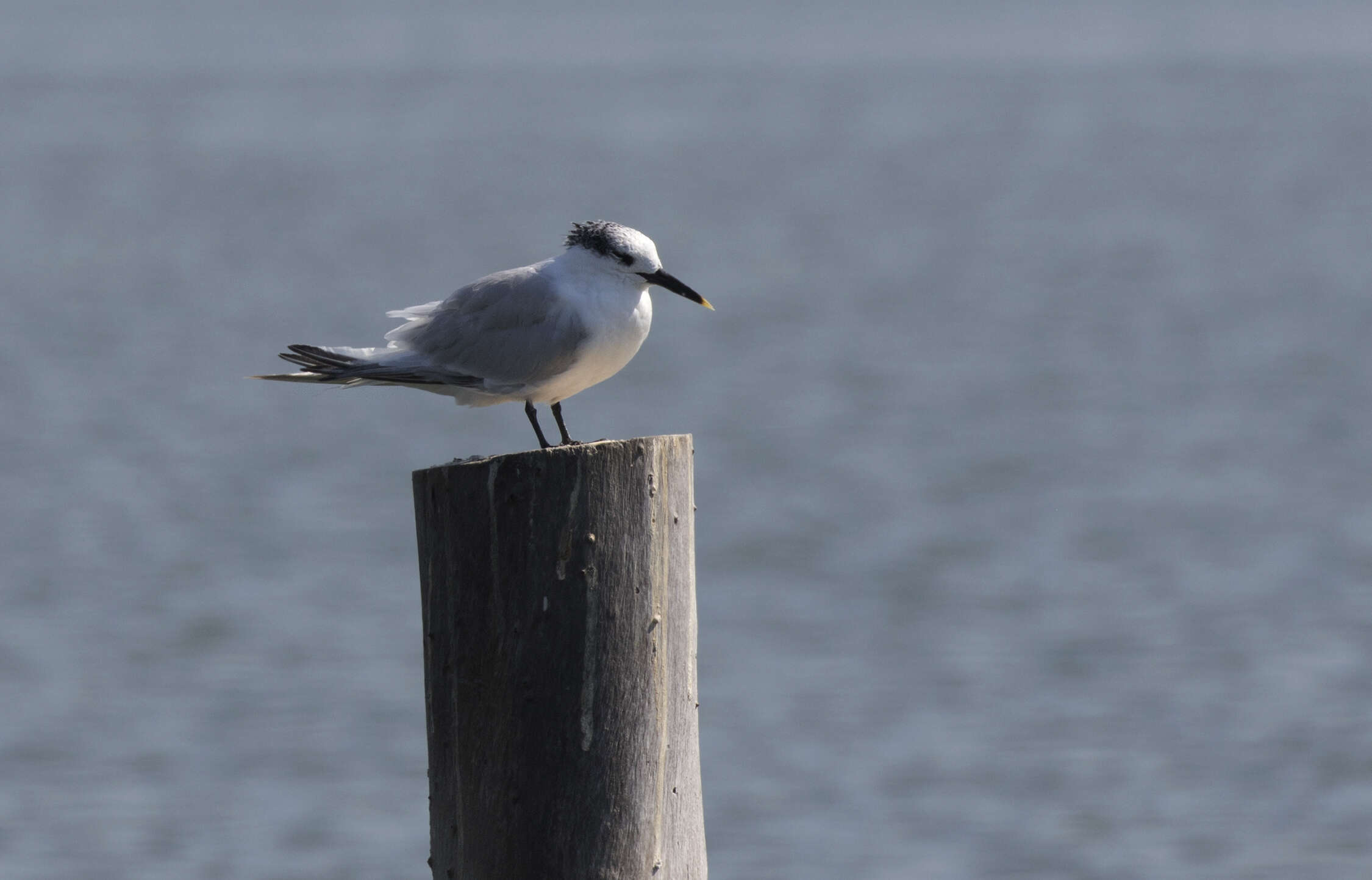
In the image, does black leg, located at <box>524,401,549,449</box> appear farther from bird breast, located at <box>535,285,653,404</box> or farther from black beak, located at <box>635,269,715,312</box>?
black beak, located at <box>635,269,715,312</box>

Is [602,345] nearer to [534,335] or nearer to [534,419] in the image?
[534,335]

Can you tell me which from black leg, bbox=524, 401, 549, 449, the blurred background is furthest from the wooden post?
the blurred background

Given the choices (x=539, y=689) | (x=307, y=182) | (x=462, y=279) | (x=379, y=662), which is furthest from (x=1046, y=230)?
(x=539, y=689)

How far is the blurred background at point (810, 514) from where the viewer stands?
34.4 ft

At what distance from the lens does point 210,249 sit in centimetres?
3378

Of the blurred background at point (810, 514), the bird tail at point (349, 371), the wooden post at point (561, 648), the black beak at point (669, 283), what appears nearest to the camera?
the wooden post at point (561, 648)

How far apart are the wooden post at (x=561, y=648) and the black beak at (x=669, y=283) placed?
4.21 feet

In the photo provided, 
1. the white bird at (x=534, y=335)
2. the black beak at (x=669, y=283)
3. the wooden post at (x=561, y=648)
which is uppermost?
the black beak at (x=669, y=283)

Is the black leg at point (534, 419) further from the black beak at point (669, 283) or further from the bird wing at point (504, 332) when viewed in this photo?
the black beak at point (669, 283)

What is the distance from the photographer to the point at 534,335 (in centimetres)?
530

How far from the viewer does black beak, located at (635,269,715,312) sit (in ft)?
17.8

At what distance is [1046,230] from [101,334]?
19.5 metres

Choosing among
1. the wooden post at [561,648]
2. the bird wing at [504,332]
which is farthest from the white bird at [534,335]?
the wooden post at [561,648]

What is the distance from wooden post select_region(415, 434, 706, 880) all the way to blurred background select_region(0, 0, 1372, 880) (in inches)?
216
